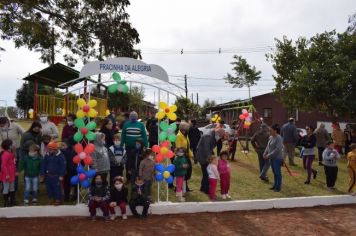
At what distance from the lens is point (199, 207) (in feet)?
31.3

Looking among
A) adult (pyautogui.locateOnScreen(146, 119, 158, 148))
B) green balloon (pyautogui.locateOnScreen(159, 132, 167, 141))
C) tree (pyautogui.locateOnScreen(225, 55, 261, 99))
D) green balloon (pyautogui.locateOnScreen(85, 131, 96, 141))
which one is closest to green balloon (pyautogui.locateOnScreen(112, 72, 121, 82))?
green balloon (pyautogui.locateOnScreen(85, 131, 96, 141))

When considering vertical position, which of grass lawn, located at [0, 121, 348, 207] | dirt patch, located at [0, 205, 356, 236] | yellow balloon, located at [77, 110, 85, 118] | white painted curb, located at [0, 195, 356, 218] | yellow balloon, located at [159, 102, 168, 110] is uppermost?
yellow balloon, located at [159, 102, 168, 110]

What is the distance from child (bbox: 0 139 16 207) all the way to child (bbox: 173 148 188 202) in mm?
3649

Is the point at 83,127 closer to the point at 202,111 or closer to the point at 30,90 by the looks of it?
the point at 30,90

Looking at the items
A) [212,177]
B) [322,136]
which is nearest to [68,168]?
[212,177]

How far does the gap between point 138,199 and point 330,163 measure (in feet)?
19.7

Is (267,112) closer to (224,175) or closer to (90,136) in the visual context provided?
(224,175)

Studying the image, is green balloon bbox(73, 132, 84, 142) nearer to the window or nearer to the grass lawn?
the grass lawn

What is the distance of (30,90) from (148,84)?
4079cm

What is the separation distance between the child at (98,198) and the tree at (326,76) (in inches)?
579

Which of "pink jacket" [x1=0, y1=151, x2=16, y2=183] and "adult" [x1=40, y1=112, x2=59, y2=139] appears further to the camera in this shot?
"adult" [x1=40, y1=112, x2=59, y2=139]

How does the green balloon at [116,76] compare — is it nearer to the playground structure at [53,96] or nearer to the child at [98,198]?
the child at [98,198]

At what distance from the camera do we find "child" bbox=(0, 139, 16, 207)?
8672mm

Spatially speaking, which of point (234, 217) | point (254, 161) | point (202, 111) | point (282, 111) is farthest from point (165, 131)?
point (202, 111)
